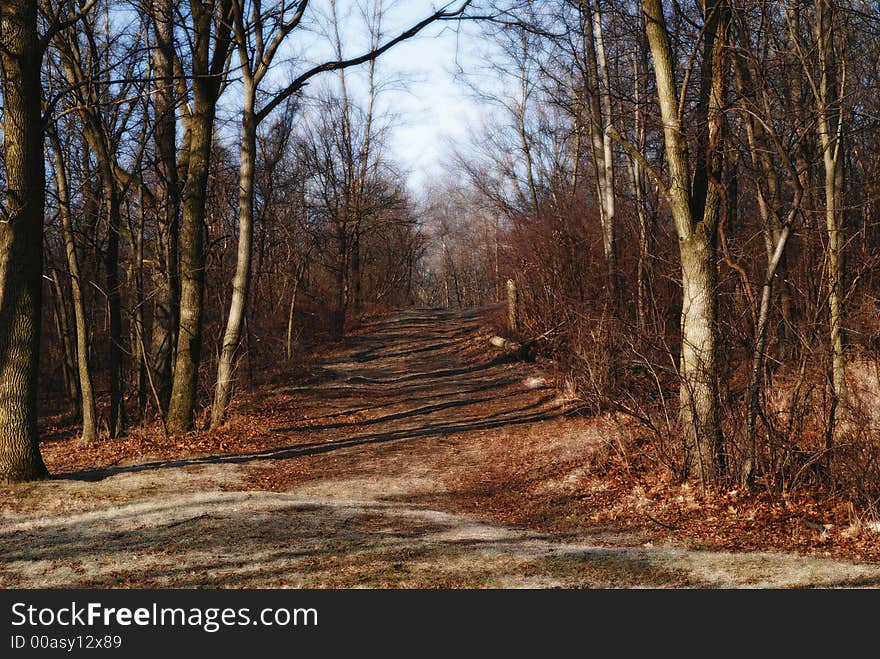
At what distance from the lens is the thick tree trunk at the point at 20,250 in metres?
8.47

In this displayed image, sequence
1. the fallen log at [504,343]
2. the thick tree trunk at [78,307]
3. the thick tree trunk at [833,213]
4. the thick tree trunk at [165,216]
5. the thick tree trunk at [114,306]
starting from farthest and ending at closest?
1. the fallen log at [504,343]
2. the thick tree trunk at [165,216]
3. the thick tree trunk at [114,306]
4. the thick tree trunk at [78,307]
5. the thick tree trunk at [833,213]

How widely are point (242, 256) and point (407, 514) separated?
6.48 m

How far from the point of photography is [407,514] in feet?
26.6

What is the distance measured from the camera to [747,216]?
20922mm

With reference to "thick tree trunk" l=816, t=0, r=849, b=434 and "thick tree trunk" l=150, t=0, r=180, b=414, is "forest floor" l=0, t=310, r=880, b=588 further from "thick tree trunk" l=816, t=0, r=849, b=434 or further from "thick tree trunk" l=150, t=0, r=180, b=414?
"thick tree trunk" l=816, t=0, r=849, b=434

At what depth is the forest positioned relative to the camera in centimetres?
838

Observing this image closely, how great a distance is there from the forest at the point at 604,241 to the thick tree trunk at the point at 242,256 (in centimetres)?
4

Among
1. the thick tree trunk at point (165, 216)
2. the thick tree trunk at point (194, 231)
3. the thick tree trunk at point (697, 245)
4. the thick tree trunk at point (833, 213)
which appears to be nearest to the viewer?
the thick tree trunk at point (833, 213)

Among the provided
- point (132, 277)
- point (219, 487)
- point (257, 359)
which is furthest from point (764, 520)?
point (257, 359)

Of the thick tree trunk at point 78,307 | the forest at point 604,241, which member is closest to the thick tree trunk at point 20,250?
the forest at point 604,241

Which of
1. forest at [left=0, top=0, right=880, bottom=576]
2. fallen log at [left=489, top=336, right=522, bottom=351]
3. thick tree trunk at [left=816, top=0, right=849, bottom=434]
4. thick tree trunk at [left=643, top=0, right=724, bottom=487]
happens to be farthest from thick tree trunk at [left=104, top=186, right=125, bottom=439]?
thick tree trunk at [left=816, top=0, right=849, bottom=434]

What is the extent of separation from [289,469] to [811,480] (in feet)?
22.2

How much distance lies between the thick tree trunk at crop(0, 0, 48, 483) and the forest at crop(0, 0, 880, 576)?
2 centimetres

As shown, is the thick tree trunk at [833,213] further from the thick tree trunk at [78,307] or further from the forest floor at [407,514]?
the thick tree trunk at [78,307]
